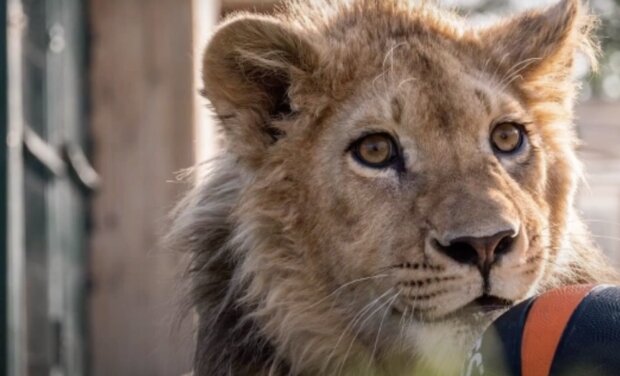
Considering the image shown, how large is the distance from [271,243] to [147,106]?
12.4ft

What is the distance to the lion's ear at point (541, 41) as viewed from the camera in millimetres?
3664

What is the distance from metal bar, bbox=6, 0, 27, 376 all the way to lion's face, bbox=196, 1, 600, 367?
4.17 feet

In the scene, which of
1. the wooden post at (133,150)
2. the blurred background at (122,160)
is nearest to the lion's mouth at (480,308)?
the blurred background at (122,160)

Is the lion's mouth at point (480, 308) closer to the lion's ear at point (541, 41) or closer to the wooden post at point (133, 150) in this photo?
the lion's ear at point (541, 41)

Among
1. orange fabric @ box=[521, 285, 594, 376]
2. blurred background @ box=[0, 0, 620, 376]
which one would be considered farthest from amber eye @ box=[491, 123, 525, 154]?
blurred background @ box=[0, 0, 620, 376]

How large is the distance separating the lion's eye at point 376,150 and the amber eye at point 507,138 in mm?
264

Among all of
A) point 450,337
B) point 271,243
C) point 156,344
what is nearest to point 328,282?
point 271,243

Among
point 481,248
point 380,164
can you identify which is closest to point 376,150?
point 380,164

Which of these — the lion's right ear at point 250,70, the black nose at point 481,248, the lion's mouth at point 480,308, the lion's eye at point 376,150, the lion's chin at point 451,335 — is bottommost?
the lion's chin at point 451,335

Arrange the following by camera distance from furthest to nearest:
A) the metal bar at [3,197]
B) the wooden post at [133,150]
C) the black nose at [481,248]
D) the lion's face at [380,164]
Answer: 1. the wooden post at [133,150]
2. the metal bar at [3,197]
3. the lion's face at [380,164]
4. the black nose at [481,248]

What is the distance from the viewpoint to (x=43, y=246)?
5.83 meters

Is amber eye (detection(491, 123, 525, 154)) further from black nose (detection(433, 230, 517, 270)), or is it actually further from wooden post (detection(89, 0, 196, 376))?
wooden post (detection(89, 0, 196, 376))

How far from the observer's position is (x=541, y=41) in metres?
3.72

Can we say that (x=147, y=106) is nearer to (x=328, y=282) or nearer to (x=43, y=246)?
(x=43, y=246)
